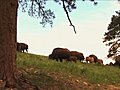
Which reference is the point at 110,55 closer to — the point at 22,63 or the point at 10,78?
the point at 22,63

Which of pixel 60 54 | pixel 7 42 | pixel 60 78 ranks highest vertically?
pixel 60 54

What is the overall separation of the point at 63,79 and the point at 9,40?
411 centimetres

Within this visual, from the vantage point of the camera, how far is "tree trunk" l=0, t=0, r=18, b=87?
13414mm

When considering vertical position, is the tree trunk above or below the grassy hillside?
above

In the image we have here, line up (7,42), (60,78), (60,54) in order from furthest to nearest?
(60,54)
(60,78)
(7,42)

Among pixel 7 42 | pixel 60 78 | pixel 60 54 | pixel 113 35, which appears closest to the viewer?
pixel 7 42

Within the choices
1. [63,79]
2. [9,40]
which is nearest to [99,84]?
[63,79]

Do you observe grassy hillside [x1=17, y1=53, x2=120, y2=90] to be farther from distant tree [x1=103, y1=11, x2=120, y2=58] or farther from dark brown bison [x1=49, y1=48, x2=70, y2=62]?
distant tree [x1=103, y1=11, x2=120, y2=58]

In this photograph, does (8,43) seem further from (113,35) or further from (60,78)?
(113,35)

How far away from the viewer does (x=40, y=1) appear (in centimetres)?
1798

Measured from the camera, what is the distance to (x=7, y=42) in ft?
44.1

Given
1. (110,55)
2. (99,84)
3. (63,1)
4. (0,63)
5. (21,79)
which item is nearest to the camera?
(0,63)

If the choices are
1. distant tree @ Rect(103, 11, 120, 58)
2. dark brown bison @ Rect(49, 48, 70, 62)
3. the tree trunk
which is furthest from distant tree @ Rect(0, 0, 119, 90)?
distant tree @ Rect(103, 11, 120, 58)

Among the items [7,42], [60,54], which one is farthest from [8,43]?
[60,54]
